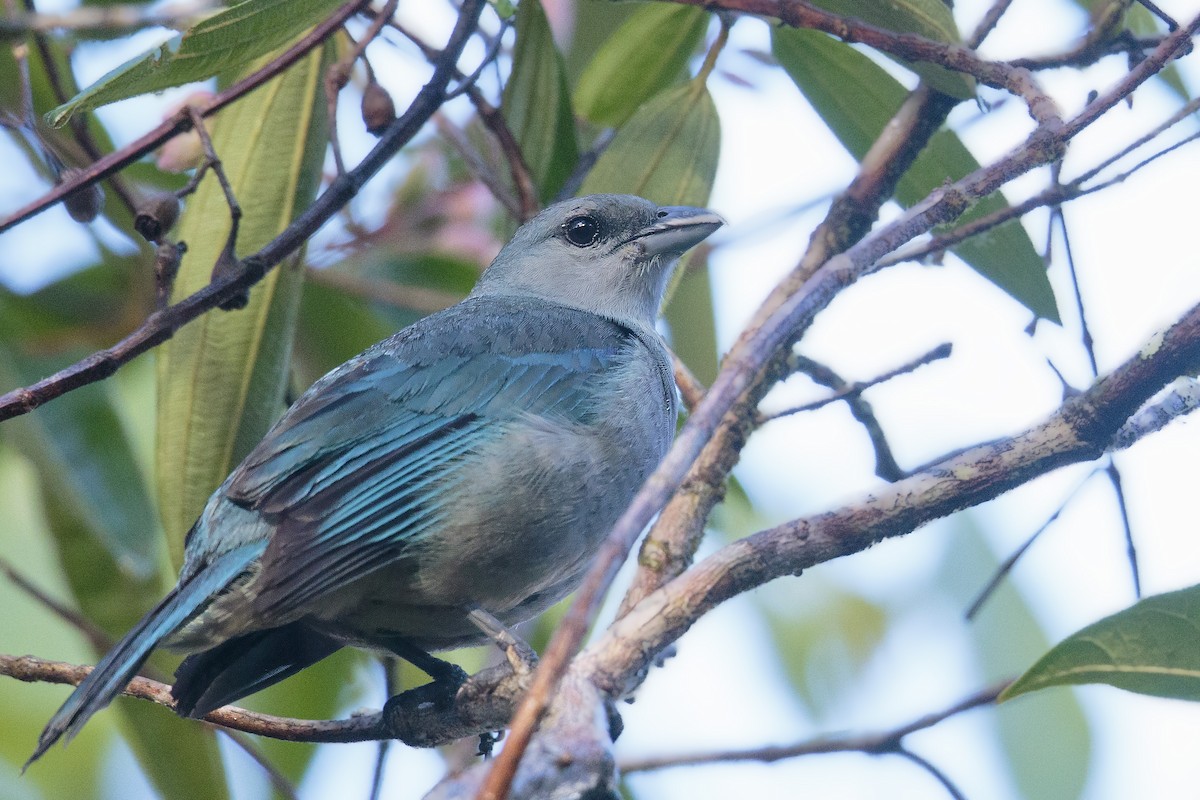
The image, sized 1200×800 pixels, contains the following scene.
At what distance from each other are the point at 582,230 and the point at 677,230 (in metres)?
0.48

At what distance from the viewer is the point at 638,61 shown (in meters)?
4.45

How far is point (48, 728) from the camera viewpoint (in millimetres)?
2729

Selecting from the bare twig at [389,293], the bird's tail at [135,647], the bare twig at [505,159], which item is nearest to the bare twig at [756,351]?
the bare twig at [505,159]

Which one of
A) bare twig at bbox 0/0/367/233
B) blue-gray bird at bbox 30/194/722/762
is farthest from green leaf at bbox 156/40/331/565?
bare twig at bbox 0/0/367/233

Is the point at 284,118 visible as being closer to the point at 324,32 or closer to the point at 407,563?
the point at 324,32

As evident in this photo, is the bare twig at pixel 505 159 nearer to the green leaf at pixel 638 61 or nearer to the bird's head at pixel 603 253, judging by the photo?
the bird's head at pixel 603 253

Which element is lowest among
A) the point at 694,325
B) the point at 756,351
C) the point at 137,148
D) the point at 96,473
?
the point at 756,351

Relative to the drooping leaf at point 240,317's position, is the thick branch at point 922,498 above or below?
below

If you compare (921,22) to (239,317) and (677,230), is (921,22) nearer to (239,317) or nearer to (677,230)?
(677,230)

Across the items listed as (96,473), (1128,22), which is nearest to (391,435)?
(96,473)

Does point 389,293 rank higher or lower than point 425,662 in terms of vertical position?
higher

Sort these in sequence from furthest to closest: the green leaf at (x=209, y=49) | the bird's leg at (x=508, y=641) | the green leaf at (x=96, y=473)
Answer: the green leaf at (x=96, y=473) → the green leaf at (x=209, y=49) → the bird's leg at (x=508, y=641)

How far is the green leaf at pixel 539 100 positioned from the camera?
4.12 meters

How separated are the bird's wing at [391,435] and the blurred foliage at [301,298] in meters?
0.50
